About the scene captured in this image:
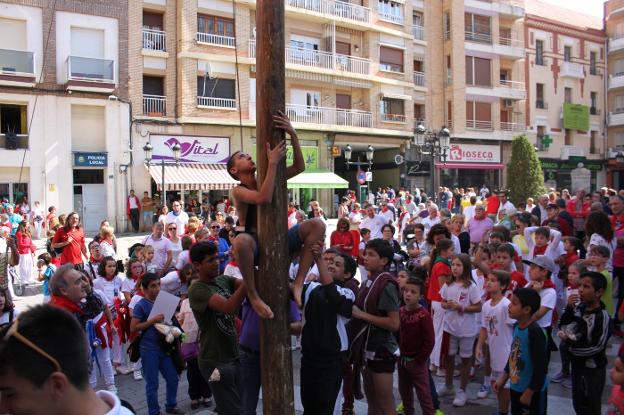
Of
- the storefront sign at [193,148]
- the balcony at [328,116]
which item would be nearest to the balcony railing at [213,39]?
the balcony at [328,116]

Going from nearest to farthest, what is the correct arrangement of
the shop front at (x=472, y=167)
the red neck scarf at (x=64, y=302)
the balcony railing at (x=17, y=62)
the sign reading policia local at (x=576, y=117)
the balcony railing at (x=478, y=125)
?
the red neck scarf at (x=64, y=302) < the balcony railing at (x=17, y=62) < the shop front at (x=472, y=167) < the balcony railing at (x=478, y=125) < the sign reading policia local at (x=576, y=117)

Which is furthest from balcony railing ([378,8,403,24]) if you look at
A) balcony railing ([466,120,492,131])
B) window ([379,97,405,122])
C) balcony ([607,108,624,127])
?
balcony ([607,108,624,127])

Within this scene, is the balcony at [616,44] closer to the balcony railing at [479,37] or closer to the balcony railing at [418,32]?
the balcony railing at [479,37]

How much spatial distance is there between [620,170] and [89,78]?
40.6 metres

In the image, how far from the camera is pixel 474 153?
1425 inches

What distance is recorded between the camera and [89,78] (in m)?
23.7

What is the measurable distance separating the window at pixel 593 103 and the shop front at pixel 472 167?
39.9 ft

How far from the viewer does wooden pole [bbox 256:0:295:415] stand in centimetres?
302

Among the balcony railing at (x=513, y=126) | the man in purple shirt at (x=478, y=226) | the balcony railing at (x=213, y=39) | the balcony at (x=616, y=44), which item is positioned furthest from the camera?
the balcony at (x=616, y=44)

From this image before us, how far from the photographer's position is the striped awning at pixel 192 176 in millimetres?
24562

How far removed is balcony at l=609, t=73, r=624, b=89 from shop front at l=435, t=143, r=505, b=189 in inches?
572

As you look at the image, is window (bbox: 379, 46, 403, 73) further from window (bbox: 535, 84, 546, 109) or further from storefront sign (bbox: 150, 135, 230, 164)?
window (bbox: 535, 84, 546, 109)

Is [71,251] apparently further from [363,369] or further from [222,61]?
[222,61]

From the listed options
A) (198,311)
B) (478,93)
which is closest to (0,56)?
(198,311)
